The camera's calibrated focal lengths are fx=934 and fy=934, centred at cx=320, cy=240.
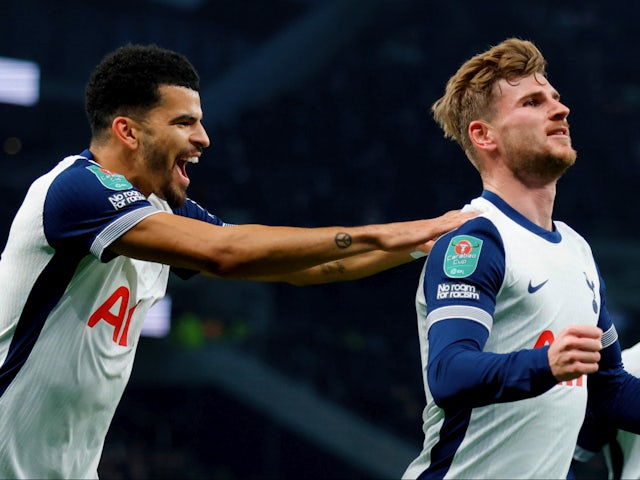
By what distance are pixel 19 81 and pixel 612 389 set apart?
1471 cm

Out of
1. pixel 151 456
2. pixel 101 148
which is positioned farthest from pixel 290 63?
pixel 101 148

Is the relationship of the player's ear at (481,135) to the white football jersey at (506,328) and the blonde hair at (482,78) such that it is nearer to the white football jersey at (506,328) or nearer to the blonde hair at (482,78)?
the blonde hair at (482,78)

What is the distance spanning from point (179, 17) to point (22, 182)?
18.6 ft

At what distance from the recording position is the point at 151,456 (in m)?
15.4

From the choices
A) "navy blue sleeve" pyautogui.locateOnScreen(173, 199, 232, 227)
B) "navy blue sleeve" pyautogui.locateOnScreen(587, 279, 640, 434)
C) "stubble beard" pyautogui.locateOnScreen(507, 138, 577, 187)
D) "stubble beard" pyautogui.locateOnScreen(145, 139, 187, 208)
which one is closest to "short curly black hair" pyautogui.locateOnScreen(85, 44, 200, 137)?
"stubble beard" pyautogui.locateOnScreen(145, 139, 187, 208)

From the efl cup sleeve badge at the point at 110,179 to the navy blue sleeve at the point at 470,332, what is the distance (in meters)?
1.10

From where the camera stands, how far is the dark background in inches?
625

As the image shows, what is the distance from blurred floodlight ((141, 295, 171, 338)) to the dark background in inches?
6.0

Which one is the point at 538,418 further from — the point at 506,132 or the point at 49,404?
the point at 49,404

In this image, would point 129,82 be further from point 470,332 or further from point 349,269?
point 470,332

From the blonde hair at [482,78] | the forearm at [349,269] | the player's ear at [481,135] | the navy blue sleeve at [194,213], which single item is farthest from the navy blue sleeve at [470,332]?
the navy blue sleeve at [194,213]

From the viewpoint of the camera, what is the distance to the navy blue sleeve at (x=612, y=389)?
3148mm

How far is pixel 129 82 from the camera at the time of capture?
3.61 metres

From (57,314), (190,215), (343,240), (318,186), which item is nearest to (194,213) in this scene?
(190,215)
